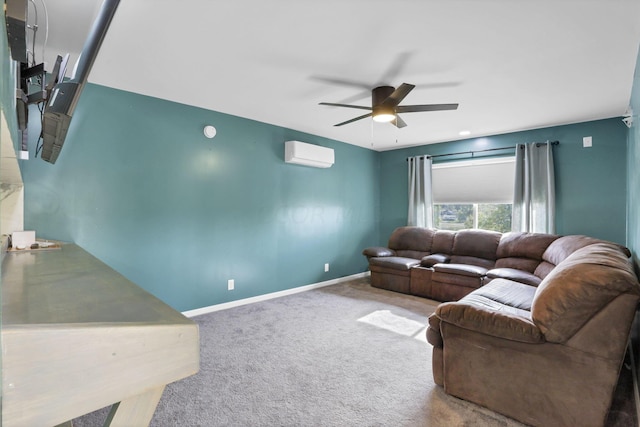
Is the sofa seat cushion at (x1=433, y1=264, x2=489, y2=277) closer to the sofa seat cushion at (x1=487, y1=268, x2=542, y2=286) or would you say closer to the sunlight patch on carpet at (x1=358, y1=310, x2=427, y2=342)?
the sofa seat cushion at (x1=487, y1=268, x2=542, y2=286)

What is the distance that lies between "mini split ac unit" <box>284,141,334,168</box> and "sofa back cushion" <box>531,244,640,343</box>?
3.34 m

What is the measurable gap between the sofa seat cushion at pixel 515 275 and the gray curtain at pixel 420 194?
165 centimetres

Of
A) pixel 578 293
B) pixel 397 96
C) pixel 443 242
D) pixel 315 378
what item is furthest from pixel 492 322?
pixel 443 242

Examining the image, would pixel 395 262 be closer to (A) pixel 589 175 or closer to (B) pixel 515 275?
(B) pixel 515 275

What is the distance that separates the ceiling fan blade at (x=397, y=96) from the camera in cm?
252

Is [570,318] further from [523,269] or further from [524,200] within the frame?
[524,200]

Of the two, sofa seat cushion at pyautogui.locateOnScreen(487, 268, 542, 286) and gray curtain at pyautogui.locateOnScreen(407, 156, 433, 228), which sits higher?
gray curtain at pyautogui.locateOnScreen(407, 156, 433, 228)

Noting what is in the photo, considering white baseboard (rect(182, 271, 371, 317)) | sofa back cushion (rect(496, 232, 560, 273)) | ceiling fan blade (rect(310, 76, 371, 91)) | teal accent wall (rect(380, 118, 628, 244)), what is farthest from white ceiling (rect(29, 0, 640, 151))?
white baseboard (rect(182, 271, 371, 317))

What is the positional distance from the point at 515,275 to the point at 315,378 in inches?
107

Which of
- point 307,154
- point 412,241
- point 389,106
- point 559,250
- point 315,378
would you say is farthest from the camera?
point 412,241

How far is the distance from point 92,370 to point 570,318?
6.77ft

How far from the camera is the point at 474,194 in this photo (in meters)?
5.14

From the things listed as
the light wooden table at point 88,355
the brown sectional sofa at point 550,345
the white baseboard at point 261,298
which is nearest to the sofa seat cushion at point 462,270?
the brown sectional sofa at point 550,345

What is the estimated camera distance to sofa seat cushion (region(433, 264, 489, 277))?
4066 millimetres
